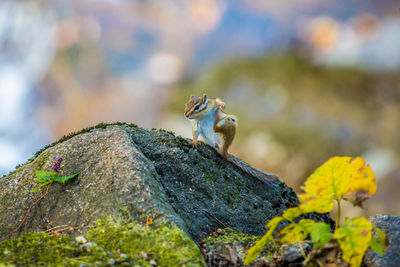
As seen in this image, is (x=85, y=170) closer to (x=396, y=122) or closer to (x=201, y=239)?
(x=201, y=239)

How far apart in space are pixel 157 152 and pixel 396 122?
278 inches

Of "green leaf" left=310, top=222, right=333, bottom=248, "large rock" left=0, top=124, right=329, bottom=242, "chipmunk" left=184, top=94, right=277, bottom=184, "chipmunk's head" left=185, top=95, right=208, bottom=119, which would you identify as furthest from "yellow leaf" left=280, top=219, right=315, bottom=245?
"chipmunk's head" left=185, top=95, right=208, bottom=119

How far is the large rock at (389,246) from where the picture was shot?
190cm

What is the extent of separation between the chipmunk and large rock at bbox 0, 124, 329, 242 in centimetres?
7

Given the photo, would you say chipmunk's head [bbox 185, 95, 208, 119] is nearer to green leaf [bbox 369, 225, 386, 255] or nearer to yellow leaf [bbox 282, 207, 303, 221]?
yellow leaf [bbox 282, 207, 303, 221]

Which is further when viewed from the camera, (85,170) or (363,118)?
(363,118)

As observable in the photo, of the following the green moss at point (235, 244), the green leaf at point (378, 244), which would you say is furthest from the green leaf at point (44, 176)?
the green leaf at point (378, 244)

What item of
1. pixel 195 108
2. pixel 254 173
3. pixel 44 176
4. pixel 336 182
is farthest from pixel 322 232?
pixel 44 176

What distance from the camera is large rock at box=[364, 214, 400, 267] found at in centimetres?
190

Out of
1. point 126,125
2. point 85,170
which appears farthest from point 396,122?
point 85,170

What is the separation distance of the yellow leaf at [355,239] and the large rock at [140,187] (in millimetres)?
821

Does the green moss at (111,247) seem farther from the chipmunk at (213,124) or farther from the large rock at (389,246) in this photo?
the chipmunk at (213,124)

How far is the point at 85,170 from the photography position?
2.43 metres

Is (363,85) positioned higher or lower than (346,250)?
higher
